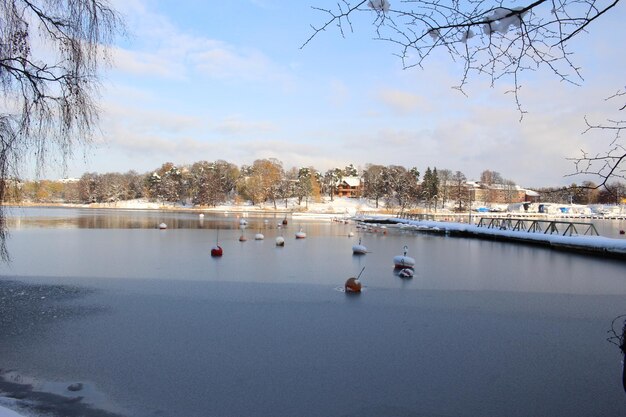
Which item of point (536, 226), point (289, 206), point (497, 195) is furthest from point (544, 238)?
point (497, 195)

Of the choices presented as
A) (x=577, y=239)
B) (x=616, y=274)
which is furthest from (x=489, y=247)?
(x=616, y=274)

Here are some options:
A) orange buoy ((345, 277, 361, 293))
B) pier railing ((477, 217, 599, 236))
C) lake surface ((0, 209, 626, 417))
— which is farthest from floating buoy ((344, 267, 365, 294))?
pier railing ((477, 217, 599, 236))

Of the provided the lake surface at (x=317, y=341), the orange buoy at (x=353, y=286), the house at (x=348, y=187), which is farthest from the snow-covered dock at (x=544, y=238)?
the house at (x=348, y=187)

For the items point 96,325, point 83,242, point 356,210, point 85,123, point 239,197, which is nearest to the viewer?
point 85,123

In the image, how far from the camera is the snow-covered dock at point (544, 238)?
Answer: 2548 cm

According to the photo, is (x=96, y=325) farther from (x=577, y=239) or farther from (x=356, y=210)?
(x=356, y=210)

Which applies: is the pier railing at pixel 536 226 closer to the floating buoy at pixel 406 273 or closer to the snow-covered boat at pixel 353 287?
the floating buoy at pixel 406 273

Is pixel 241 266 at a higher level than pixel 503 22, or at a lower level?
lower

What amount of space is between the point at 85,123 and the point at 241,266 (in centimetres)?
1375

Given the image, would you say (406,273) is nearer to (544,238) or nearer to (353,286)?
(353,286)

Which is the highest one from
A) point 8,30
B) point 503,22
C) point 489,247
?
point 8,30

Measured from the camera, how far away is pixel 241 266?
19.3 m

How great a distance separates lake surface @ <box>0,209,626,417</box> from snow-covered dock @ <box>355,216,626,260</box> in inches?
330

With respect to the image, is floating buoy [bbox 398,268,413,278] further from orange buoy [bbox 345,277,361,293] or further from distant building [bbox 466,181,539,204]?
distant building [bbox 466,181,539,204]
